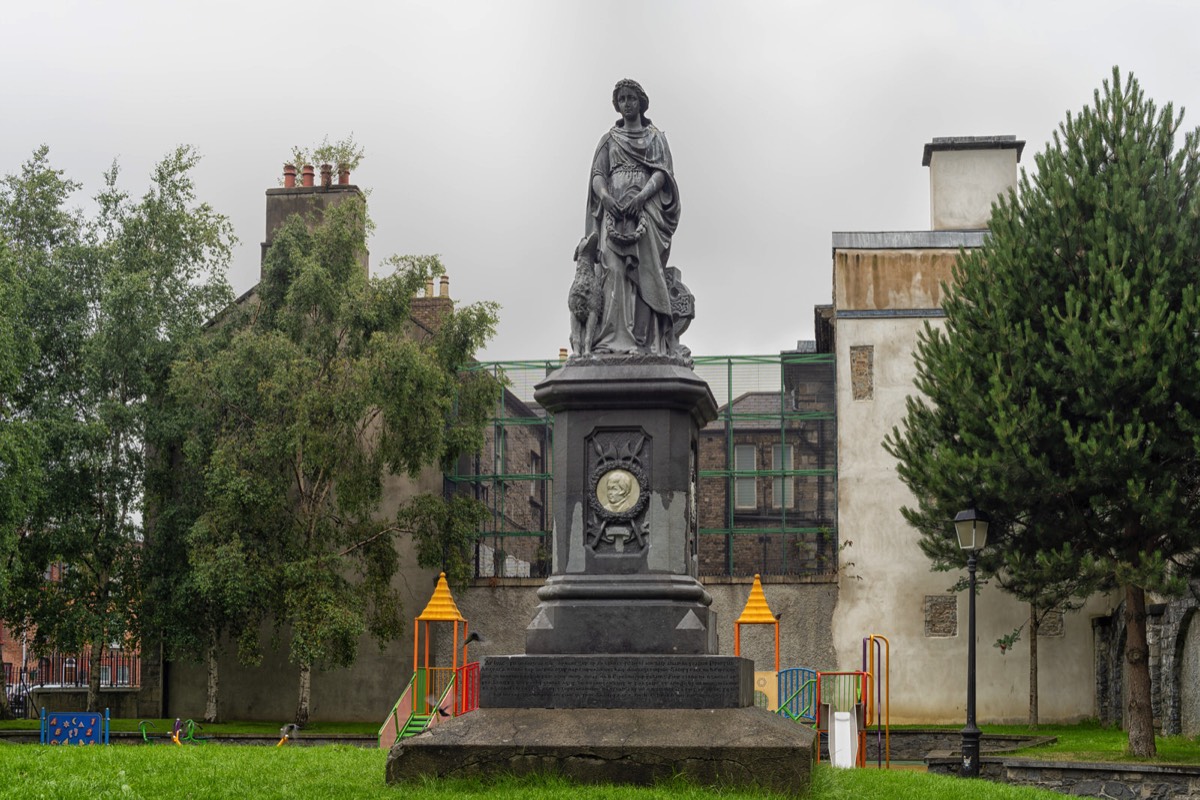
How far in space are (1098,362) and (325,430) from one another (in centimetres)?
1547

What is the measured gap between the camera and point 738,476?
37.0 meters

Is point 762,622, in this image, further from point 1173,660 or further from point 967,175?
point 967,175

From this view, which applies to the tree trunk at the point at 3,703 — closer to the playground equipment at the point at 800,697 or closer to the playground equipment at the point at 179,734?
the playground equipment at the point at 179,734

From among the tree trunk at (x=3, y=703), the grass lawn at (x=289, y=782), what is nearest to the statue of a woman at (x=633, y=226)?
the grass lawn at (x=289, y=782)

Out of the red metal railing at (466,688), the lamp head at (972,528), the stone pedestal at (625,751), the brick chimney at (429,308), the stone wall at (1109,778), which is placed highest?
the brick chimney at (429,308)

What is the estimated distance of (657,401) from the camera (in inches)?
512

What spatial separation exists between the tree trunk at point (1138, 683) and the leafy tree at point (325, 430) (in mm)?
13834

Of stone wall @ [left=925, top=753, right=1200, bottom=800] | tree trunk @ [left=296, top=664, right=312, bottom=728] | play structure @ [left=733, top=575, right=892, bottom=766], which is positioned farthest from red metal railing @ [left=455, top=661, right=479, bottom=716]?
tree trunk @ [left=296, top=664, right=312, bottom=728]

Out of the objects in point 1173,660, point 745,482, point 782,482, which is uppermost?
point 745,482

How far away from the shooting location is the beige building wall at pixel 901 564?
3341 cm

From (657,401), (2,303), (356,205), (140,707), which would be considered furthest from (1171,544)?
(140,707)

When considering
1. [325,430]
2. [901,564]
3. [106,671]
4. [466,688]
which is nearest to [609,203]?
[466,688]

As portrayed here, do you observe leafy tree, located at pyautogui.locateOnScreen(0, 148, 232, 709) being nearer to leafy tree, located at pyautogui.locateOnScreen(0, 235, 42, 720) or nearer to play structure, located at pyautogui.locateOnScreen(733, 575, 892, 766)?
leafy tree, located at pyautogui.locateOnScreen(0, 235, 42, 720)

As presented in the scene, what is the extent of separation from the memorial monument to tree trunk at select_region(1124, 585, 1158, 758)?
43.8 ft
